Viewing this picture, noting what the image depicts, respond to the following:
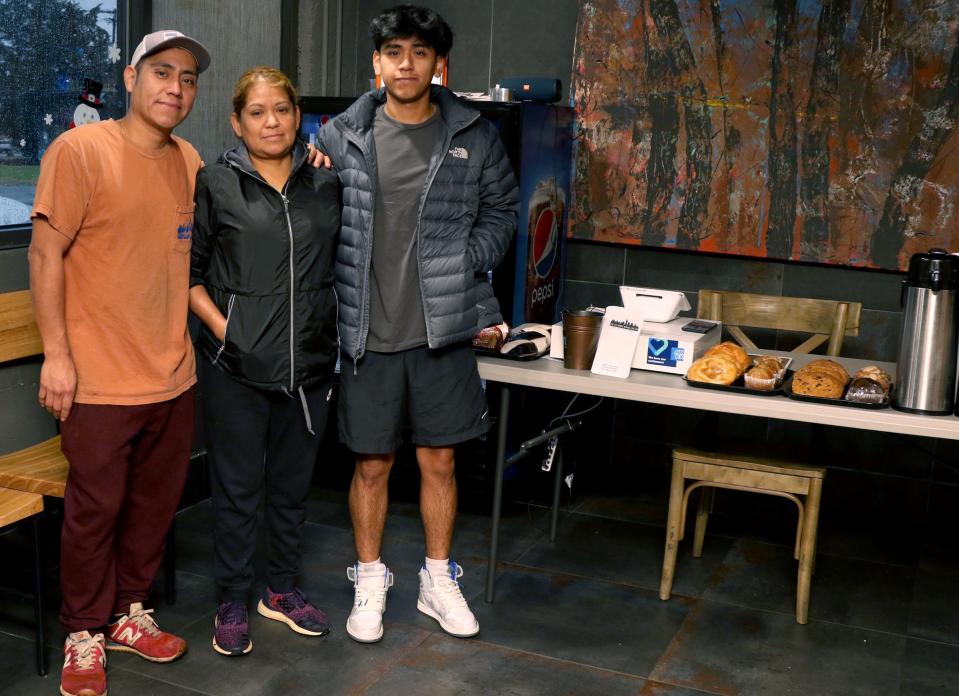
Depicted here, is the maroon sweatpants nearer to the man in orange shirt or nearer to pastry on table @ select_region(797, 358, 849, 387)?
the man in orange shirt

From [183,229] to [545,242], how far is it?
1839 mm

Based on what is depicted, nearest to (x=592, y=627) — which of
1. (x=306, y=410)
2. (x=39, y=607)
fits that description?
(x=306, y=410)

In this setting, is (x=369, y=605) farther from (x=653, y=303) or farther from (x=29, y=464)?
(x=653, y=303)

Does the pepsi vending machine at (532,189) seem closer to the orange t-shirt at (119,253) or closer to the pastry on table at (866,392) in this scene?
the orange t-shirt at (119,253)

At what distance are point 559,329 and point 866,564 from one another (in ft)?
4.86

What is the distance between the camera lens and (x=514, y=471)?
4.49 m

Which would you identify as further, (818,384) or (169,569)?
(169,569)

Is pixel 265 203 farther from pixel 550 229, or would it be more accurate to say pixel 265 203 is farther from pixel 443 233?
pixel 550 229

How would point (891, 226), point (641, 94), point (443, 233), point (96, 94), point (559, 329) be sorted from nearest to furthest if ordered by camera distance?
1. point (443, 233)
2. point (559, 329)
3. point (96, 94)
4. point (891, 226)
5. point (641, 94)

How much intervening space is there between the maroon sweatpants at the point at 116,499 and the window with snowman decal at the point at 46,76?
1.04 m

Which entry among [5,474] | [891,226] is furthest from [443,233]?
[891,226]

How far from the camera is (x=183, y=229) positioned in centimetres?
289

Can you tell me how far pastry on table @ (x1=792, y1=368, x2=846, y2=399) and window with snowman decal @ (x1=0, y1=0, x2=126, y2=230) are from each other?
243 centimetres

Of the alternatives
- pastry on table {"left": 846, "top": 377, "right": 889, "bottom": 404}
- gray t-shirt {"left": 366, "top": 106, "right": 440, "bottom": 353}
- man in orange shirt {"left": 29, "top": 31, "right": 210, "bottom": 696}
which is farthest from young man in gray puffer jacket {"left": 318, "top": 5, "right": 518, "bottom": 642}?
pastry on table {"left": 846, "top": 377, "right": 889, "bottom": 404}
